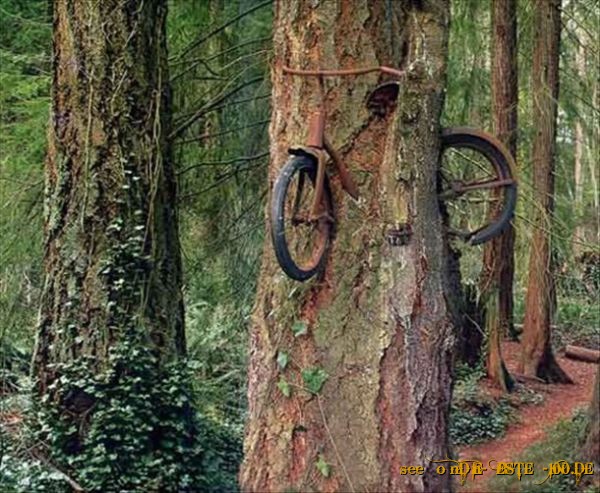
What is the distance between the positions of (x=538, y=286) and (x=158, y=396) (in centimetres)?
557

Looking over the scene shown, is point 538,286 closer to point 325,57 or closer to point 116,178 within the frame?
point 116,178

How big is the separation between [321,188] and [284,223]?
0.22m

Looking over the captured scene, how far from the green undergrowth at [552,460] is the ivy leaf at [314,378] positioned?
2775 mm

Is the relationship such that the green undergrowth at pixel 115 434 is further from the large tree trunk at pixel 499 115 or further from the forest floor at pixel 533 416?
the large tree trunk at pixel 499 115

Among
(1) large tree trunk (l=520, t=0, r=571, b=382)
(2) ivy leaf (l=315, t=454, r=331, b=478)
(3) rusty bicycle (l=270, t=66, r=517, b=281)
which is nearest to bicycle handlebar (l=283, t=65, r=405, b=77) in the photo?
(3) rusty bicycle (l=270, t=66, r=517, b=281)

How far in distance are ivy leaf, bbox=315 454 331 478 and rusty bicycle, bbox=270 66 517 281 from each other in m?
0.73

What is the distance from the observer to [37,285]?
615 cm

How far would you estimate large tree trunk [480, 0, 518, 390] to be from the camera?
920 cm

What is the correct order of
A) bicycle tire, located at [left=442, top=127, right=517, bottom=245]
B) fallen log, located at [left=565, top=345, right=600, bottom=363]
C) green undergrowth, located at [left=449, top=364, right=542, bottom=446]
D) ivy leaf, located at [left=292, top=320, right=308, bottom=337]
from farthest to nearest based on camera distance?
fallen log, located at [left=565, top=345, right=600, bottom=363], green undergrowth, located at [left=449, top=364, right=542, bottom=446], bicycle tire, located at [left=442, top=127, right=517, bottom=245], ivy leaf, located at [left=292, top=320, right=308, bottom=337]

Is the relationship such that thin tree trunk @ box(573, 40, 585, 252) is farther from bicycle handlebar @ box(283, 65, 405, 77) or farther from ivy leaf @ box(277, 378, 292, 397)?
ivy leaf @ box(277, 378, 292, 397)

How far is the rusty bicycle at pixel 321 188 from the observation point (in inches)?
120

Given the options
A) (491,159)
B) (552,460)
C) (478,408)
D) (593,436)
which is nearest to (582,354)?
(478,408)

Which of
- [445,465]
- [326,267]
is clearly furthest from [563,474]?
[326,267]

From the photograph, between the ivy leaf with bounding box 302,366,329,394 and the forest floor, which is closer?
the ivy leaf with bounding box 302,366,329,394
